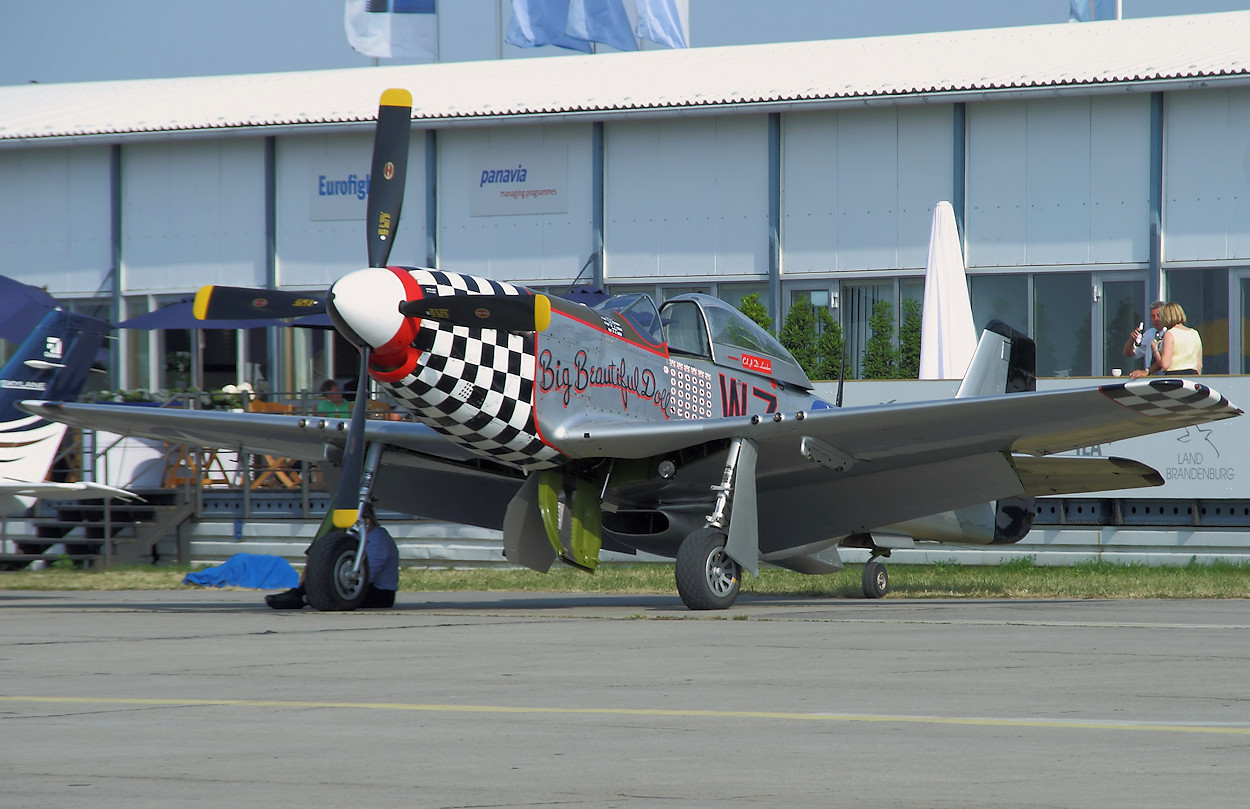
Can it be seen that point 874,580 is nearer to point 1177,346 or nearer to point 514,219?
point 1177,346

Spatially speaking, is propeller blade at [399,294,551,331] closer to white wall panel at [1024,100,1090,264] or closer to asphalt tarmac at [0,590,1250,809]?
asphalt tarmac at [0,590,1250,809]

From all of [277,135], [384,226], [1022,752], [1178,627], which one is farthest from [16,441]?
[277,135]

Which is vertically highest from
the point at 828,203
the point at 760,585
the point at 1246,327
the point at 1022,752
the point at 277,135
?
the point at 277,135

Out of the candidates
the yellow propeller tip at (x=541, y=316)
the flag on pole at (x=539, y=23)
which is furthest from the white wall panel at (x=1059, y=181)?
the yellow propeller tip at (x=541, y=316)

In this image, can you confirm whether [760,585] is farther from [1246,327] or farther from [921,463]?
[1246,327]

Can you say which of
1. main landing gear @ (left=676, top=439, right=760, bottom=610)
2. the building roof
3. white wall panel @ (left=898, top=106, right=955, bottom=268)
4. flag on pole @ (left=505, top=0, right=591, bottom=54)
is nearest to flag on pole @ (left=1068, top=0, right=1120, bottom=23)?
the building roof

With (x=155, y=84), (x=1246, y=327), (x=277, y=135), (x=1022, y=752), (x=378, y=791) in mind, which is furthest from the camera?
(x=155, y=84)

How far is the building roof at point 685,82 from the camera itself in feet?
75.0

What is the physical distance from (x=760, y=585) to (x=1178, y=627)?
616 centimetres

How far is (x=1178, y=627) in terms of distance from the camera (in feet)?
27.9

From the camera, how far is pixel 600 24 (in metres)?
30.5

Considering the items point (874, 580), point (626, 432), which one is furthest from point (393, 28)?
point (626, 432)

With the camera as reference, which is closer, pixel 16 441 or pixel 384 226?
pixel 384 226

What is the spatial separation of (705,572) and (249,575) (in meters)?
7.85
